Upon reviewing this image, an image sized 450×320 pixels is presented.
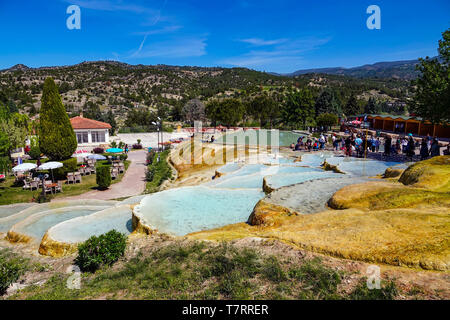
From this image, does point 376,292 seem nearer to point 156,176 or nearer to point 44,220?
point 44,220

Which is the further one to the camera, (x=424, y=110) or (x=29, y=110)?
(x=29, y=110)

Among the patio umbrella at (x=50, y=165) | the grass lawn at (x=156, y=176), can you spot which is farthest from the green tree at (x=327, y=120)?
the patio umbrella at (x=50, y=165)

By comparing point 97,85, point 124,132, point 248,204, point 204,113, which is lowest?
point 248,204

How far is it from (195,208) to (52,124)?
13695 millimetres

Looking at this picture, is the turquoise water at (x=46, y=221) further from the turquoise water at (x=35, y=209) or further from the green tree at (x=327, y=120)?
the green tree at (x=327, y=120)

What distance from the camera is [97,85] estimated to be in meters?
89.0

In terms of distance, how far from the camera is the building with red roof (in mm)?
34969

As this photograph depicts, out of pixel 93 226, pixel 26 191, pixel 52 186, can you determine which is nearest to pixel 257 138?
pixel 52 186

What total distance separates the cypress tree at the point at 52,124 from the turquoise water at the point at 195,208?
454 inches

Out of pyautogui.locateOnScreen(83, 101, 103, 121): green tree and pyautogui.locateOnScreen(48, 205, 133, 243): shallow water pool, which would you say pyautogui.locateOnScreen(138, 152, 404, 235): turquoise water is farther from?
pyautogui.locateOnScreen(83, 101, 103, 121): green tree

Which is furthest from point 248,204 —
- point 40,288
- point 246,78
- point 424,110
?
point 246,78

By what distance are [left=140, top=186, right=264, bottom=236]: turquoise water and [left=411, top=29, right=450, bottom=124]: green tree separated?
39.4 feet
